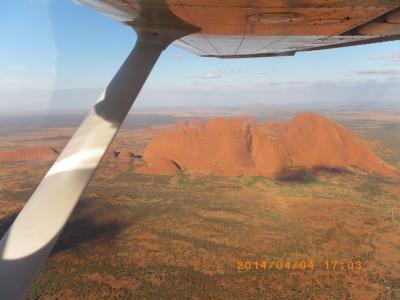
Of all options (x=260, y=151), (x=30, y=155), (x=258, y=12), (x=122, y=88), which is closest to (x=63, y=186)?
(x=122, y=88)

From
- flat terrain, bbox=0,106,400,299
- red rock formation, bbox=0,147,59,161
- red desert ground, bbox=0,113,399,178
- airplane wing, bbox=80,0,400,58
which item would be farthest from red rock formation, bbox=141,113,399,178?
airplane wing, bbox=80,0,400,58

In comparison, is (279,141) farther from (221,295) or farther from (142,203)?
(221,295)

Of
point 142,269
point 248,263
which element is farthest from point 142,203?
point 248,263

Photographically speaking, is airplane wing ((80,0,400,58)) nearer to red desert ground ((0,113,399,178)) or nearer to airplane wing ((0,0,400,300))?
airplane wing ((0,0,400,300))

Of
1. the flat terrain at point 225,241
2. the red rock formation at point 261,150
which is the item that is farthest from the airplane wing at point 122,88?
the red rock formation at point 261,150

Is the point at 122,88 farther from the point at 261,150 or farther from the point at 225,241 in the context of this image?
the point at 261,150

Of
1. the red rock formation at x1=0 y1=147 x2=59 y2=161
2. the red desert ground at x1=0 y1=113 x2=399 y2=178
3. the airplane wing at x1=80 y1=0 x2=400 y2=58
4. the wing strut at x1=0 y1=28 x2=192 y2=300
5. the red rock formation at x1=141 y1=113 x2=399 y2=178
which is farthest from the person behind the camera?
the red rock formation at x1=0 y1=147 x2=59 y2=161

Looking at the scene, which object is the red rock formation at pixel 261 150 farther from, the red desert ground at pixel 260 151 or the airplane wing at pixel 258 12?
the airplane wing at pixel 258 12
